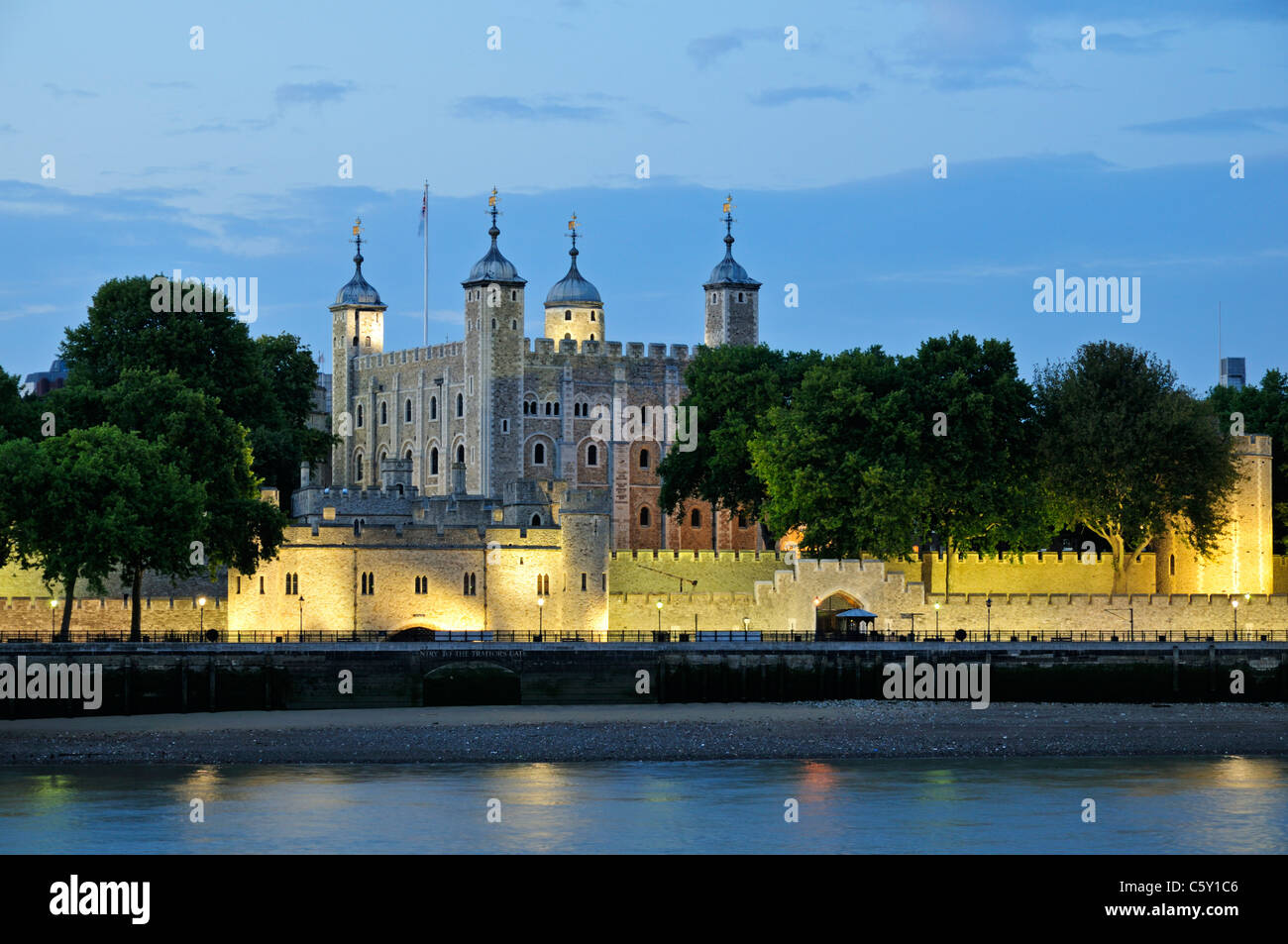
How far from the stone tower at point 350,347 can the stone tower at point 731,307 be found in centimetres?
1674

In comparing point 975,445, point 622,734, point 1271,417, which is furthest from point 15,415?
point 1271,417

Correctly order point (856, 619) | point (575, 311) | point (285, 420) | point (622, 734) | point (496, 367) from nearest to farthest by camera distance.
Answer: point (622, 734) → point (856, 619) → point (285, 420) → point (496, 367) → point (575, 311)

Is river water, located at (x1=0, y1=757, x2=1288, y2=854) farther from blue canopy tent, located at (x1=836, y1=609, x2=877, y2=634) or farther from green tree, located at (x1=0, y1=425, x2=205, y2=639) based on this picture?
→ blue canopy tent, located at (x1=836, y1=609, x2=877, y2=634)

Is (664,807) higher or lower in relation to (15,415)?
lower

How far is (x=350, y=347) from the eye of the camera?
→ 10800 cm

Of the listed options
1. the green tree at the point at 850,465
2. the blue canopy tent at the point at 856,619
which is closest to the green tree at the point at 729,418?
the green tree at the point at 850,465

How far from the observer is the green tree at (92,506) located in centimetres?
5634

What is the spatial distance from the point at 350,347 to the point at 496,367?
558 inches

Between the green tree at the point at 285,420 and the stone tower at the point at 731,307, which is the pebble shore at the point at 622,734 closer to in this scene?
the green tree at the point at 285,420

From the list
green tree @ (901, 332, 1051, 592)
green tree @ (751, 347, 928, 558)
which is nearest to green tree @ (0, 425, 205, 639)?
green tree @ (751, 347, 928, 558)

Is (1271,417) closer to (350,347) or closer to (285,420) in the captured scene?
(285,420)

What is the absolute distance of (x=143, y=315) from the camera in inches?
2810

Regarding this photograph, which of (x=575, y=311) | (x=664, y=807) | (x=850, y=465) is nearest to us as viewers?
(x=664, y=807)
